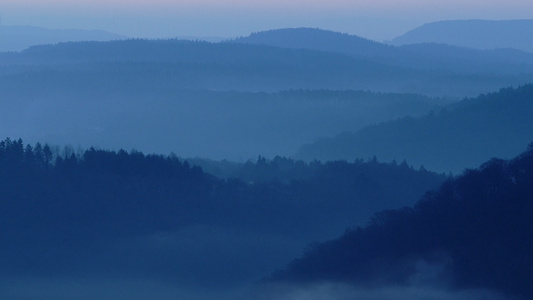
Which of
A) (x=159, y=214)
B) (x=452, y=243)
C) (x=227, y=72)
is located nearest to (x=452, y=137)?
(x=159, y=214)

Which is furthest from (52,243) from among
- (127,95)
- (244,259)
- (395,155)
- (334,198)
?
(127,95)

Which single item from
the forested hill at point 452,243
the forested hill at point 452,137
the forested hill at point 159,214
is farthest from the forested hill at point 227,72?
the forested hill at point 452,243

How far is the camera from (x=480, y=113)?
101688 millimetres

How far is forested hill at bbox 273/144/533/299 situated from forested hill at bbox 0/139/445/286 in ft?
18.6

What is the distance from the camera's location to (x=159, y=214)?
4331cm

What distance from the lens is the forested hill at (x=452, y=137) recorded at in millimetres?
91312

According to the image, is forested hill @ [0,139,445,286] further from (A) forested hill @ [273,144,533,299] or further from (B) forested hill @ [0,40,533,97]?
(B) forested hill @ [0,40,533,97]

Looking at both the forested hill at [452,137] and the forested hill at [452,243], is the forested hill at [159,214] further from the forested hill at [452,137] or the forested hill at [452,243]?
the forested hill at [452,137]

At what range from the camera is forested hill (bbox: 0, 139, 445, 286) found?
37.9 m

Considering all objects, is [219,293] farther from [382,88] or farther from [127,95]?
[382,88]

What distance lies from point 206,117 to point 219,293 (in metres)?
113

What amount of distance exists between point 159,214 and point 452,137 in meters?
57.9

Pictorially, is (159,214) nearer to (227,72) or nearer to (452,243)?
(452,243)

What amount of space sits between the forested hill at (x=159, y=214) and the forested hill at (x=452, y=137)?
38.2 metres
